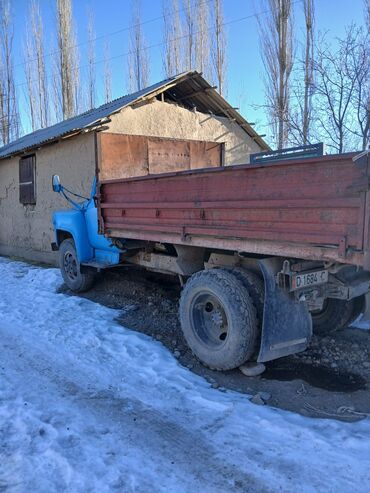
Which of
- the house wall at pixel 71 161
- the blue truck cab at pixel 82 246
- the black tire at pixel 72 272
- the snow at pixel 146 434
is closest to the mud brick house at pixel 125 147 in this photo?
the house wall at pixel 71 161

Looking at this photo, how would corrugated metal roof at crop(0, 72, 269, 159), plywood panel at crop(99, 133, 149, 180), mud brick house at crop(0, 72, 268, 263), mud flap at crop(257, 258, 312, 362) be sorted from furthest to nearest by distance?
corrugated metal roof at crop(0, 72, 269, 159)
mud brick house at crop(0, 72, 268, 263)
plywood panel at crop(99, 133, 149, 180)
mud flap at crop(257, 258, 312, 362)

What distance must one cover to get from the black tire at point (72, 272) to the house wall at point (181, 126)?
348cm

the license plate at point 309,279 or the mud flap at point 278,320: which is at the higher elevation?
the license plate at point 309,279

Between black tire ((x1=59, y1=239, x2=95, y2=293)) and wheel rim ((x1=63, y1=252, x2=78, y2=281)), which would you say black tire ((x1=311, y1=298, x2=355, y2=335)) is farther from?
wheel rim ((x1=63, y1=252, x2=78, y2=281))

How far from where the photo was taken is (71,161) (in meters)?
10.6

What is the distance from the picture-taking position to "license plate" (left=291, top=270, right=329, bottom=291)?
3.66 m

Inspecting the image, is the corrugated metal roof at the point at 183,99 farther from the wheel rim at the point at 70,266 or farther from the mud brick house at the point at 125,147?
the wheel rim at the point at 70,266

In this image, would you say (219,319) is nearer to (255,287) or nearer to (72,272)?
(255,287)

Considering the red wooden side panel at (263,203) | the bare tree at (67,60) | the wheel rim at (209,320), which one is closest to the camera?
the red wooden side panel at (263,203)

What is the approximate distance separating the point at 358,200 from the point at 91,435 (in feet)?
8.39

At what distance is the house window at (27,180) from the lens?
12414 millimetres

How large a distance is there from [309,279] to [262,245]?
495 mm

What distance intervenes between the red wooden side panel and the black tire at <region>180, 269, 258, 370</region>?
42cm

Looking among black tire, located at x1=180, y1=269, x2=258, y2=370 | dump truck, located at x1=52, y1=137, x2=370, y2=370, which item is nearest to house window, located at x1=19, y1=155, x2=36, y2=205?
dump truck, located at x1=52, y1=137, x2=370, y2=370
